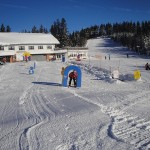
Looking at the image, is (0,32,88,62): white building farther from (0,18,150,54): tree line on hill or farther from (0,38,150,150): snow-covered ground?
(0,38,150,150): snow-covered ground

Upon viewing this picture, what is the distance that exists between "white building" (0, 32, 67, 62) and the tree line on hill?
22.1 m

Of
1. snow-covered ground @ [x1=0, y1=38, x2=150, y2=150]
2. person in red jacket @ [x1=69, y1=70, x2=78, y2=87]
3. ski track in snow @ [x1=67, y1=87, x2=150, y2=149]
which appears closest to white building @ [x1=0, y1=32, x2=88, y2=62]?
person in red jacket @ [x1=69, y1=70, x2=78, y2=87]

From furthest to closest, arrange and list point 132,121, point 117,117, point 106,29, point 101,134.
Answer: point 106,29 < point 117,117 < point 132,121 < point 101,134

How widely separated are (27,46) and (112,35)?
4260 inches

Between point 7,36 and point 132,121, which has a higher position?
point 7,36

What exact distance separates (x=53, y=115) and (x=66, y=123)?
147cm

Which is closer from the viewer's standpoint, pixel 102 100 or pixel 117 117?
pixel 117 117

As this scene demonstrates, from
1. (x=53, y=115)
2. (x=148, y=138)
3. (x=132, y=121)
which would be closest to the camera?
(x=148, y=138)

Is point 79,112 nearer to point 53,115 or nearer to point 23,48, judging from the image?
point 53,115

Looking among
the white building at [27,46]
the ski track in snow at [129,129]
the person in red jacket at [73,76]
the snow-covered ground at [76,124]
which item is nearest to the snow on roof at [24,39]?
the white building at [27,46]

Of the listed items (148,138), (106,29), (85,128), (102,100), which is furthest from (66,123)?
(106,29)

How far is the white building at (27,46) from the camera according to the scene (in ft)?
187

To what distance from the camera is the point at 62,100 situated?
14.0 meters

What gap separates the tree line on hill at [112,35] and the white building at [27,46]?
22073mm
